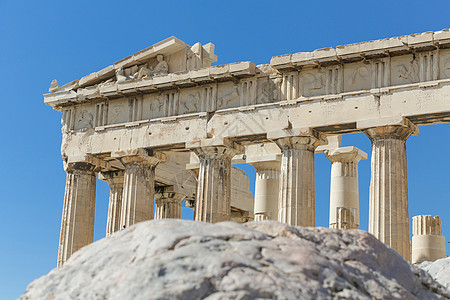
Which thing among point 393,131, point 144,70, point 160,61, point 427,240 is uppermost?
point 160,61

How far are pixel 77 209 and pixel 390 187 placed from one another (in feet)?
40.0

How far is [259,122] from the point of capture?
23312 mm

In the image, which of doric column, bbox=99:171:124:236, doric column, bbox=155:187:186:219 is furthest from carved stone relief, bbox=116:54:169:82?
doric column, bbox=155:187:186:219

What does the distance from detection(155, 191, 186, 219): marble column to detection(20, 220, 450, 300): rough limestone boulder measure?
25.2 meters

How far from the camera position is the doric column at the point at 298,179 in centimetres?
2241

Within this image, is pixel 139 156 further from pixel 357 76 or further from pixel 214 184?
pixel 357 76

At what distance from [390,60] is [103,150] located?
36.1ft

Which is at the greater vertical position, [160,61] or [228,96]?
[160,61]

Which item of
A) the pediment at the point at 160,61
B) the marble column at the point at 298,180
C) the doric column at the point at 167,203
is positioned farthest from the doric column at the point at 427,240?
the doric column at the point at 167,203

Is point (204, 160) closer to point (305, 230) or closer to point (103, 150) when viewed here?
point (103, 150)

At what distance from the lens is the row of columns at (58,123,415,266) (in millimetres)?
21188

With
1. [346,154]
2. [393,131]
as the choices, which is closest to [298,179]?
[393,131]

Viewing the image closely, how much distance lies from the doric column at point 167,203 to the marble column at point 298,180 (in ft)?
32.6

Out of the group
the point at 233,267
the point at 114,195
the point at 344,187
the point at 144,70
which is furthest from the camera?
the point at 114,195
